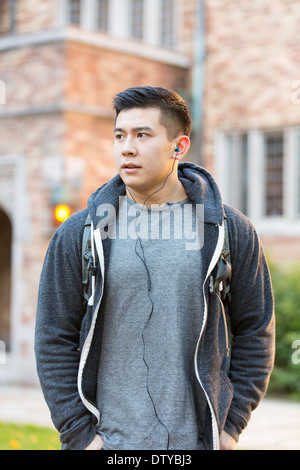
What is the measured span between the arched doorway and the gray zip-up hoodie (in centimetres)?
1130

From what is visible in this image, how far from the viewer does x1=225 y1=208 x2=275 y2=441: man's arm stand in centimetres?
287

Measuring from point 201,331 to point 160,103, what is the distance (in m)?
0.82

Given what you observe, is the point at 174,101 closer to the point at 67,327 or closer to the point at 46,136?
the point at 67,327

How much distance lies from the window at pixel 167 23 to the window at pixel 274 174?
8.19 feet

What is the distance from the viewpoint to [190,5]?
12578 millimetres

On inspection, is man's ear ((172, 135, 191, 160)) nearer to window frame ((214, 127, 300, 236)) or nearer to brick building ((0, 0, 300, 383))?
brick building ((0, 0, 300, 383))

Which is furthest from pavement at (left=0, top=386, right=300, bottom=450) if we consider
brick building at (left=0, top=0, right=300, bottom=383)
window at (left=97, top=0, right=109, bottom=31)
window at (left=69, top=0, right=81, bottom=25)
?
window at (left=69, top=0, right=81, bottom=25)

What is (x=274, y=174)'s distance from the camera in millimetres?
11883

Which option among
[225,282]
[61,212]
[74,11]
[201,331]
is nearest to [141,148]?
[225,282]

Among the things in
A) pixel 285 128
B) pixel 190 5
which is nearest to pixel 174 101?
pixel 285 128

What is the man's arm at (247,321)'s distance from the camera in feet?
9.41

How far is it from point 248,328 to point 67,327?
2.20ft

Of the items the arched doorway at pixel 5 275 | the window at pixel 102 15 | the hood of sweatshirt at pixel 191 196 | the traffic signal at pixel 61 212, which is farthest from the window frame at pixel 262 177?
the hood of sweatshirt at pixel 191 196

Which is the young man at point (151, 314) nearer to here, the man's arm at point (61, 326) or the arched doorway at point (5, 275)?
the man's arm at point (61, 326)
